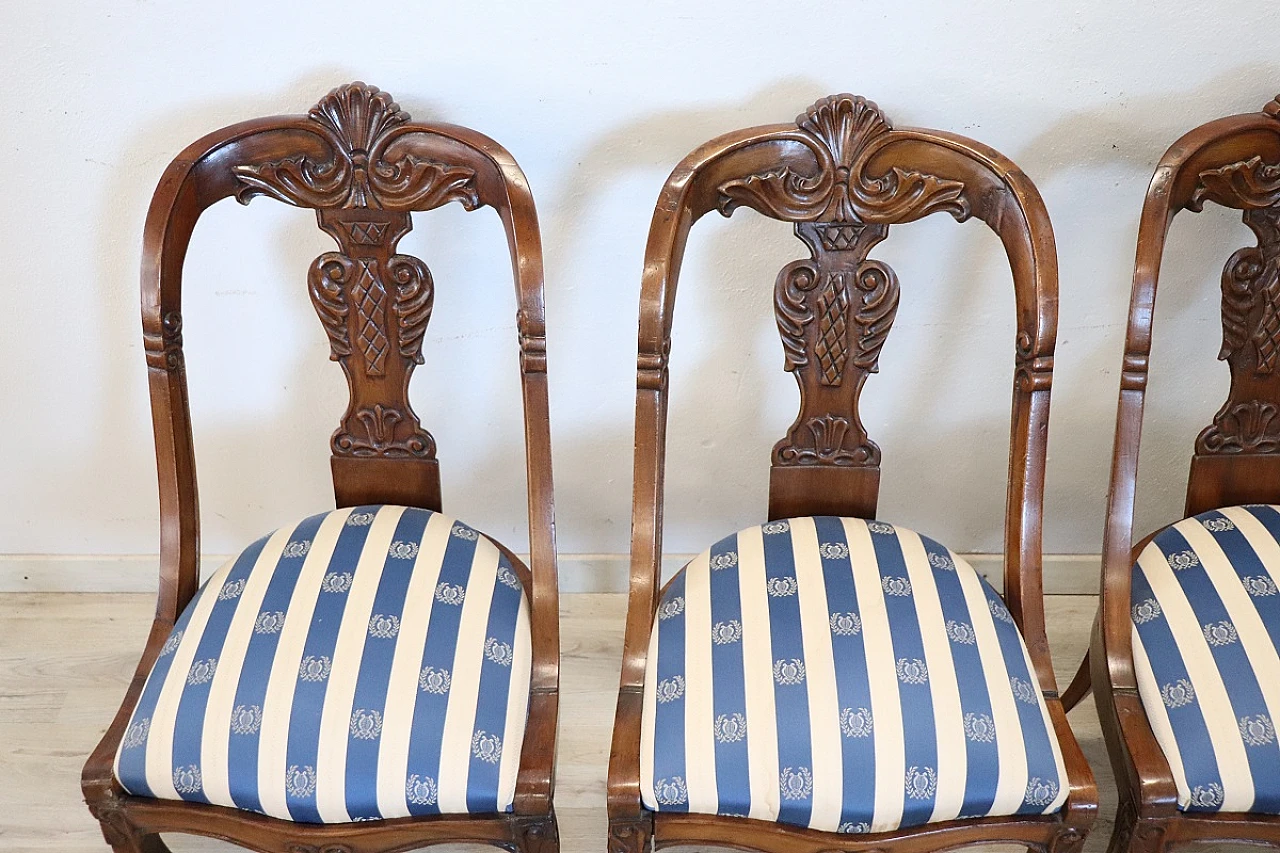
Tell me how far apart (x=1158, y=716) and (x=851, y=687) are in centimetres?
36

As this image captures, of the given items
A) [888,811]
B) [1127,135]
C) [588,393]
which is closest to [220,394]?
[588,393]

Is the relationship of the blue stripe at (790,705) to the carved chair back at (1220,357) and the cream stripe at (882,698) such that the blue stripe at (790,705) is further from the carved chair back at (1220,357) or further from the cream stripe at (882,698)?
the carved chair back at (1220,357)

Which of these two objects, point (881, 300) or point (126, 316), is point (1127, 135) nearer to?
point (881, 300)

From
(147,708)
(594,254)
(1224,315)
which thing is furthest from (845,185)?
(147,708)

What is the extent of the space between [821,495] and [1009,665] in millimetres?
323

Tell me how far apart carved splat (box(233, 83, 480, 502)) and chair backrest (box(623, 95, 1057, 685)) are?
0.96ft

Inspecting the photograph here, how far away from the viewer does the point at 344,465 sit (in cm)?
142

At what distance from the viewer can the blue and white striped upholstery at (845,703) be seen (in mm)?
1103

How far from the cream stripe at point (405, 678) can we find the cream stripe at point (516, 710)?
10 cm

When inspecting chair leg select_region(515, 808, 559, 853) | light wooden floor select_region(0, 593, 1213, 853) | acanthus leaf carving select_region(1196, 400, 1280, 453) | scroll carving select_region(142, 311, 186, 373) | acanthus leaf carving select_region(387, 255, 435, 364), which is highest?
acanthus leaf carving select_region(387, 255, 435, 364)

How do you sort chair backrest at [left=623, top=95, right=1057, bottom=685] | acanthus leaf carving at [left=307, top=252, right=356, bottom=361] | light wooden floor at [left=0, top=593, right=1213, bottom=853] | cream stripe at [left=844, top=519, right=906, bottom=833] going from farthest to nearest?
light wooden floor at [left=0, top=593, right=1213, bottom=853] < acanthus leaf carving at [left=307, top=252, right=356, bottom=361] < chair backrest at [left=623, top=95, right=1057, bottom=685] < cream stripe at [left=844, top=519, right=906, bottom=833]

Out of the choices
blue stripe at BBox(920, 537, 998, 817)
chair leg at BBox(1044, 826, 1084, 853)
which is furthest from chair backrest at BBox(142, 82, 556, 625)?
chair leg at BBox(1044, 826, 1084, 853)

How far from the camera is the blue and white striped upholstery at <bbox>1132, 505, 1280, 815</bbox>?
114 cm

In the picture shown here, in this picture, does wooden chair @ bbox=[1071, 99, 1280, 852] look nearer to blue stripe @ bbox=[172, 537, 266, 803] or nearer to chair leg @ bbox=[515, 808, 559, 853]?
chair leg @ bbox=[515, 808, 559, 853]
